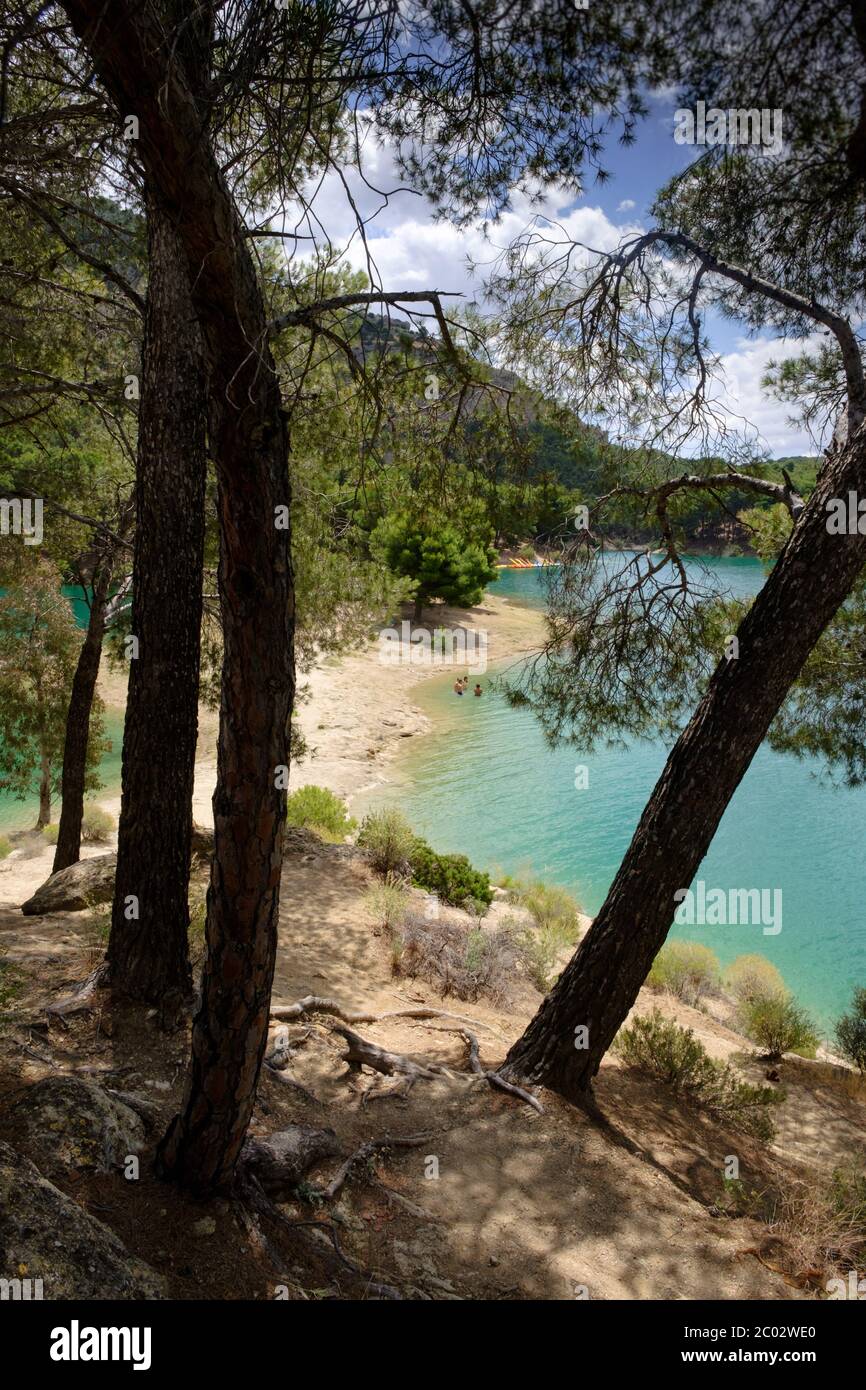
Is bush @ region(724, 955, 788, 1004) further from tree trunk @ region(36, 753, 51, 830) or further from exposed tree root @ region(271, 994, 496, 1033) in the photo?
tree trunk @ region(36, 753, 51, 830)

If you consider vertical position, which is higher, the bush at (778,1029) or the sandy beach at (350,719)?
the sandy beach at (350,719)

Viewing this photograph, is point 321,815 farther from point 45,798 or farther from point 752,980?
point 752,980

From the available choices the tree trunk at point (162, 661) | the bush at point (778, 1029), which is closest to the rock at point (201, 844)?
the tree trunk at point (162, 661)

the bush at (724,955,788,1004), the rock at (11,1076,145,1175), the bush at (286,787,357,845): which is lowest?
the bush at (724,955,788,1004)

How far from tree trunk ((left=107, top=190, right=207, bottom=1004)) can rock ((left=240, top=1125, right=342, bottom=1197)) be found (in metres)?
1.44

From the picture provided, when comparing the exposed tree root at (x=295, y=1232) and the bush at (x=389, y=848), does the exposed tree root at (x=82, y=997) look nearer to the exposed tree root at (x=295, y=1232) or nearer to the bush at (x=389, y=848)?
the exposed tree root at (x=295, y=1232)

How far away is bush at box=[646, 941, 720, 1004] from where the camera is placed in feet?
33.0

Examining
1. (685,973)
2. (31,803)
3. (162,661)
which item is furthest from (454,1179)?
(31,803)

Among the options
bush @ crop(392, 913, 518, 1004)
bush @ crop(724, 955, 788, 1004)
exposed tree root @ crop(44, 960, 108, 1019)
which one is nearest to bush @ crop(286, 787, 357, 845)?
bush @ crop(392, 913, 518, 1004)

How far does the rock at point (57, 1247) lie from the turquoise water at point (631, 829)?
11520 mm

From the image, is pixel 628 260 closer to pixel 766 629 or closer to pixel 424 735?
pixel 766 629

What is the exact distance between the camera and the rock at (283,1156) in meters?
3.31
